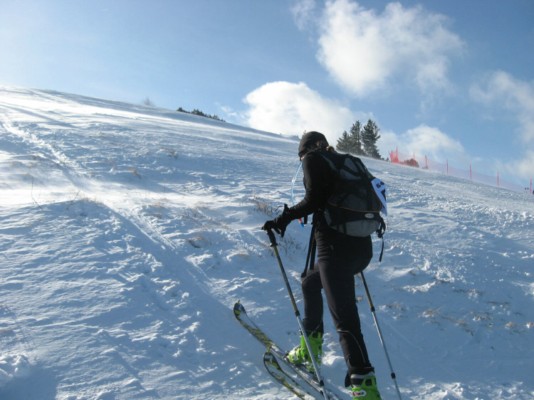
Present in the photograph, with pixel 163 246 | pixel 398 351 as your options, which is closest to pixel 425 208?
pixel 398 351

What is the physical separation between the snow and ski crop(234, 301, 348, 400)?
0.12 metres

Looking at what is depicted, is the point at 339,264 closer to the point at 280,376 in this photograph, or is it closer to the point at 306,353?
the point at 306,353

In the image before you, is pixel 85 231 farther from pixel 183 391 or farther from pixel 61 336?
pixel 183 391

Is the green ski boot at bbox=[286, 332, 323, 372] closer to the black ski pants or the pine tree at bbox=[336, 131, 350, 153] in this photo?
the black ski pants

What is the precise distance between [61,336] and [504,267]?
21.3 feet

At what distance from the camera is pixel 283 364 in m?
4.31

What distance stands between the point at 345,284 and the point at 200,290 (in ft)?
7.85

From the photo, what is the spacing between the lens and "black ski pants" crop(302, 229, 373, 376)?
3.49 metres

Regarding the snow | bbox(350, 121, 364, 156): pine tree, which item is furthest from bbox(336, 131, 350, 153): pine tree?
the snow

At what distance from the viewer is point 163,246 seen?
6.34 m

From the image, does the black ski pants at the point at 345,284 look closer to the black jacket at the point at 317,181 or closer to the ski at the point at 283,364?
the black jacket at the point at 317,181

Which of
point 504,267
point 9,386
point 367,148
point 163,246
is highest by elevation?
point 367,148

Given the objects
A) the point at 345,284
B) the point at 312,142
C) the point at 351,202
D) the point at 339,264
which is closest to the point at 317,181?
the point at 351,202

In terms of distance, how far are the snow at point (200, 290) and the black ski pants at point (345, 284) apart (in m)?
0.86
